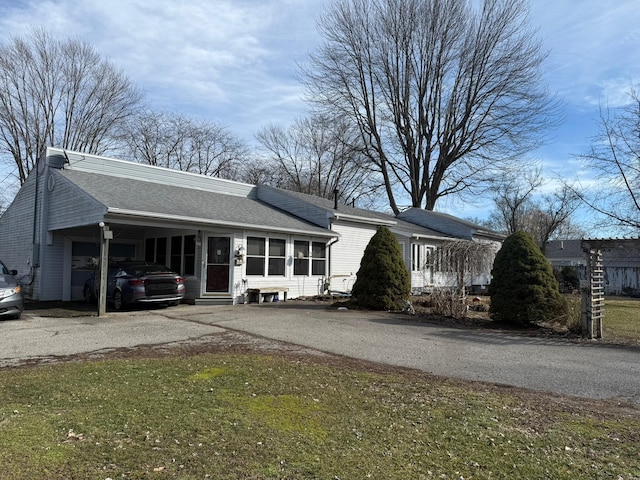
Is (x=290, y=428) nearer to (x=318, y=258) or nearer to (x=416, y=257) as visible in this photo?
(x=318, y=258)

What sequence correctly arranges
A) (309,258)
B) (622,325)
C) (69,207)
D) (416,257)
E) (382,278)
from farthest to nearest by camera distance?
(416,257) < (309,258) < (382,278) < (69,207) < (622,325)

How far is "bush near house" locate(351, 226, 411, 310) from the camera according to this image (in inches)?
576

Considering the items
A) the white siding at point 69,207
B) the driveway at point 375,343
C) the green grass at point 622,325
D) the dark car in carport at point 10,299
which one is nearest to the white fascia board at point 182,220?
the white siding at point 69,207

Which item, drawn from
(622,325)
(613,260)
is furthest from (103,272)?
(613,260)

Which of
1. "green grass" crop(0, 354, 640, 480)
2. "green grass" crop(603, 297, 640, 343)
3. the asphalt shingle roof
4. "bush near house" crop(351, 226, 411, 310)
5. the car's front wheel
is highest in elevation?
the asphalt shingle roof

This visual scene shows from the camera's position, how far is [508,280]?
12.0m

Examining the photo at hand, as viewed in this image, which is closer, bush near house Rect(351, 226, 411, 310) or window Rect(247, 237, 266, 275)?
bush near house Rect(351, 226, 411, 310)

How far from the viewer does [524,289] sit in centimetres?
1176

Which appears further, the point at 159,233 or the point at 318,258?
the point at 318,258

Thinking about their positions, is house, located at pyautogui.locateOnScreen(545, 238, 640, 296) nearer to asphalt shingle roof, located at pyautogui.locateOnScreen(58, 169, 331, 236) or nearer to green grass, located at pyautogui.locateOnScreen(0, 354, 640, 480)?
green grass, located at pyautogui.locateOnScreen(0, 354, 640, 480)

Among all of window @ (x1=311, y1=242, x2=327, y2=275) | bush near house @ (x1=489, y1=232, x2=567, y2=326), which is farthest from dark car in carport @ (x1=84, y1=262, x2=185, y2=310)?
bush near house @ (x1=489, y1=232, x2=567, y2=326)

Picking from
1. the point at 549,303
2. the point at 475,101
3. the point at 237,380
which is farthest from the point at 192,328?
the point at 475,101

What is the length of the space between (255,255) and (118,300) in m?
4.76

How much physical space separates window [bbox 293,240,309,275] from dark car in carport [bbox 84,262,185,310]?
493 cm
